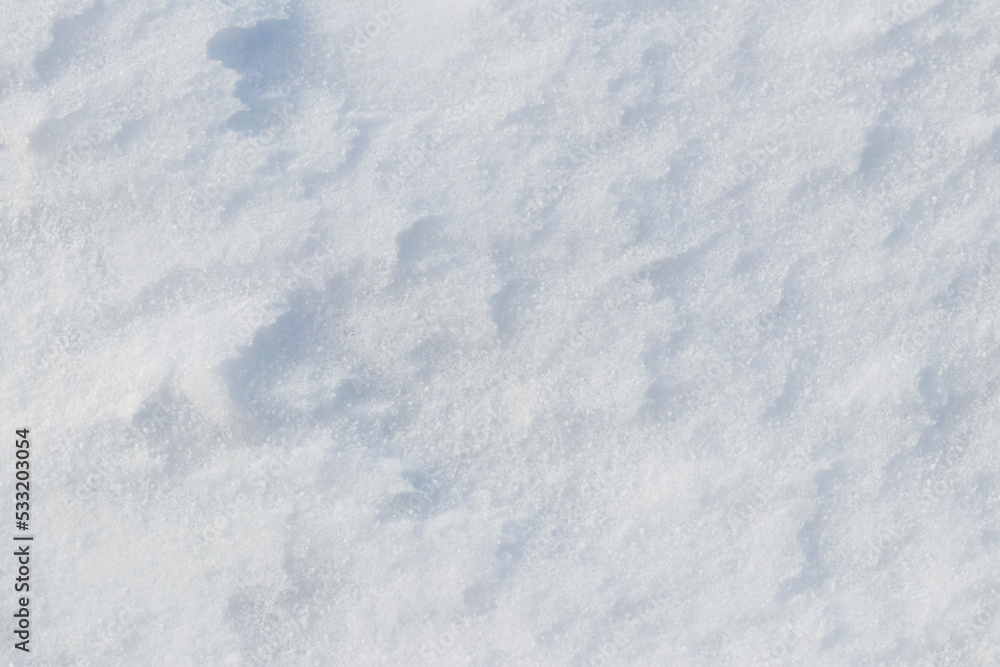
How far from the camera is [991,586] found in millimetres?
2803

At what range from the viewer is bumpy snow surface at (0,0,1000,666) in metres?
2.80

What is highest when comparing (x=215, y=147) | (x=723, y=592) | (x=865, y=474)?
(x=215, y=147)

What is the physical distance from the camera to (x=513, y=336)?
290 centimetres

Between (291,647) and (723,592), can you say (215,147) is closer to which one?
(291,647)

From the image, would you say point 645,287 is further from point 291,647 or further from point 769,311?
point 291,647

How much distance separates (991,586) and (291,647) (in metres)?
2.42

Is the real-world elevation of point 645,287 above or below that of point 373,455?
above

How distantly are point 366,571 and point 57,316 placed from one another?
1.44 metres

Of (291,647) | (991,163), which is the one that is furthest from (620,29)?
(291,647)

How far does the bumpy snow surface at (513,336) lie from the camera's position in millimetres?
2801

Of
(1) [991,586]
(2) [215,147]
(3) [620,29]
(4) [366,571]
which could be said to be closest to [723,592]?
(1) [991,586]

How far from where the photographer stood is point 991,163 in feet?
9.55

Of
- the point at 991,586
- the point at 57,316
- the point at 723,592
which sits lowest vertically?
the point at 991,586

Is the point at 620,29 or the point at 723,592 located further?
the point at 620,29
